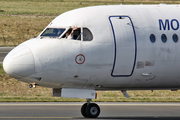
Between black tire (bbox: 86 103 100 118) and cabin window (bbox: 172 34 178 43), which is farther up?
cabin window (bbox: 172 34 178 43)

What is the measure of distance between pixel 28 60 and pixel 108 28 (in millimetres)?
3107

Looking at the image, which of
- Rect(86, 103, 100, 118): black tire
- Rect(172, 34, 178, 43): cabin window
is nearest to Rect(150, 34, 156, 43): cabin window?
Rect(172, 34, 178, 43): cabin window

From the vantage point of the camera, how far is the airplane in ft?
46.8

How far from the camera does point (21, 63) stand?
45.8 ft

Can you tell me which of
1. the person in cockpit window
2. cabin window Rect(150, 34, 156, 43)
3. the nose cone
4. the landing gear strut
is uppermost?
the person in cockpit window

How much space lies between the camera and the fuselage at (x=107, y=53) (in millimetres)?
14234

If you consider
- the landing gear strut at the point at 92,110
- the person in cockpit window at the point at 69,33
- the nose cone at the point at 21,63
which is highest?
the person in cockpit window at the point at 69,33

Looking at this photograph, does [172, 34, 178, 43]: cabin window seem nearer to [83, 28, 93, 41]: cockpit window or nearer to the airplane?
the airplane

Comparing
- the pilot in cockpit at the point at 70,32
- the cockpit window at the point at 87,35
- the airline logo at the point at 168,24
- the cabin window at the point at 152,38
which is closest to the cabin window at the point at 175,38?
the airline logo at the point at 168,24

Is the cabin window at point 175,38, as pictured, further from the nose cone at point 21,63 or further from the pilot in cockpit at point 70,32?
the nose cone at point 21,63

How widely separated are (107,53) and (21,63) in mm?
3043

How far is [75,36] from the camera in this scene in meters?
14.8

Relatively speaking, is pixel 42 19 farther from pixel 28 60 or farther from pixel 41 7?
pixel 28 60

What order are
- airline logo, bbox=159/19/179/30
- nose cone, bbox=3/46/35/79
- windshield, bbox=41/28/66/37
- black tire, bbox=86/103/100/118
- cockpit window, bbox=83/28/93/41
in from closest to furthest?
nose cone, bbox=3/46/35/79, cockpit window, bbox=83/28/93/41, windshield, bbox=41/28/66/37, airline logo, bbox=159/19/179/30, black tire, bbox=86/103/100/118
